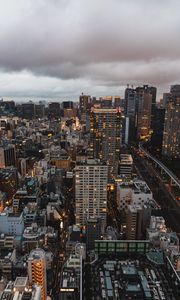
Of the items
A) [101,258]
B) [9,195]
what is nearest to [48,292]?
[101,258]

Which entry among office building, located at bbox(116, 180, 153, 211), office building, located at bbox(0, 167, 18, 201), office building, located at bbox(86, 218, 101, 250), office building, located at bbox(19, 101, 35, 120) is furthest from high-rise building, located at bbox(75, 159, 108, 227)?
office building, located at bbox(19, 101, 35, 120)

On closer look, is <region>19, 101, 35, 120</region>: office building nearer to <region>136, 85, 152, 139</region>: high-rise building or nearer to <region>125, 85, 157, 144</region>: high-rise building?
<region>125, 85, 157, 144</region>: high-rise building

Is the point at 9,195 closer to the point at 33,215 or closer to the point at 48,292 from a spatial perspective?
the point at 33,215

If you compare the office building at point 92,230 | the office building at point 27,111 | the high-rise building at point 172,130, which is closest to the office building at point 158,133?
the high-rise building at point 172,130

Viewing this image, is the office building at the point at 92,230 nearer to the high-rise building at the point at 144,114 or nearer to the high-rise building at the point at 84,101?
the high-rise building at the point at 144,114

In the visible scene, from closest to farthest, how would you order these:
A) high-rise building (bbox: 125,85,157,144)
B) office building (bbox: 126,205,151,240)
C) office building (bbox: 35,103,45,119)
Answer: office building (bbox: 126,205,151,240)
high-rise building (bbox: 125,85,157,144)
office building (bbox: 35,103,45,119)

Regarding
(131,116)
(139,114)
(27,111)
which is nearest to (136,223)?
(139,114)

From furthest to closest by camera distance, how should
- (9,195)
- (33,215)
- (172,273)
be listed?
(9,195), (33,215), (172,273)
